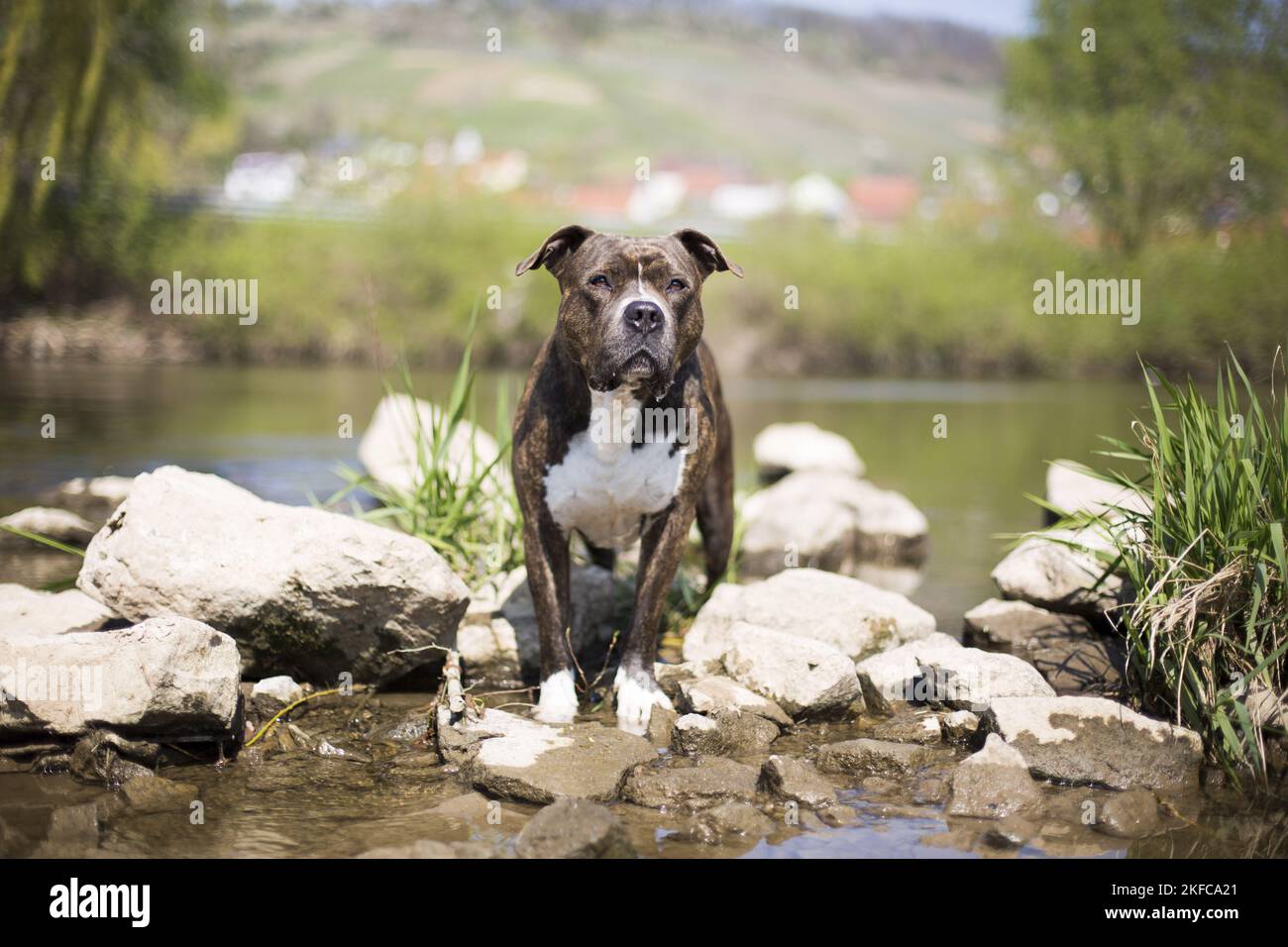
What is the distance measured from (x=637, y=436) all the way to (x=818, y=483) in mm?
6143

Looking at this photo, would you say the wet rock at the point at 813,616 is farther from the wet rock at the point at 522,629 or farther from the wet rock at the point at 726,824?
the wet rock at the point at 726,824

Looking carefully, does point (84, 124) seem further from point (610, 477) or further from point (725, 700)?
point (725, 700)

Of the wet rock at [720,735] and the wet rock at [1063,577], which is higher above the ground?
the wet rock at [1063,577]

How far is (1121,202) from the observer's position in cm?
4781

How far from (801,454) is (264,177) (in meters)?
57.0

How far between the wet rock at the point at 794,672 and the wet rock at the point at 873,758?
1.82 ft

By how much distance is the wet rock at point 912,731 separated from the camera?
5.89 meters

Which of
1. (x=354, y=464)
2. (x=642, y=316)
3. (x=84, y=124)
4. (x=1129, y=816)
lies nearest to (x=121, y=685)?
(x=642, y=316)

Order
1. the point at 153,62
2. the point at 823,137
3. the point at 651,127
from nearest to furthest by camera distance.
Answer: the point at 153,62 → the point at 651,127 → the point at 823,137

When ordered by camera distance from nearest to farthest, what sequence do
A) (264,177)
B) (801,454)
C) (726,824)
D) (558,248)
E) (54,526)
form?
(726,824)
(558,248)
(54,526)
(801,454)
(264,177)

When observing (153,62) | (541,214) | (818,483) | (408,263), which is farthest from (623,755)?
(541,214)

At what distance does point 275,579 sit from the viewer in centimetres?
599

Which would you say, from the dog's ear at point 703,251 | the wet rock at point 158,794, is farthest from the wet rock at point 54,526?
the dog's ear at point 703,251
